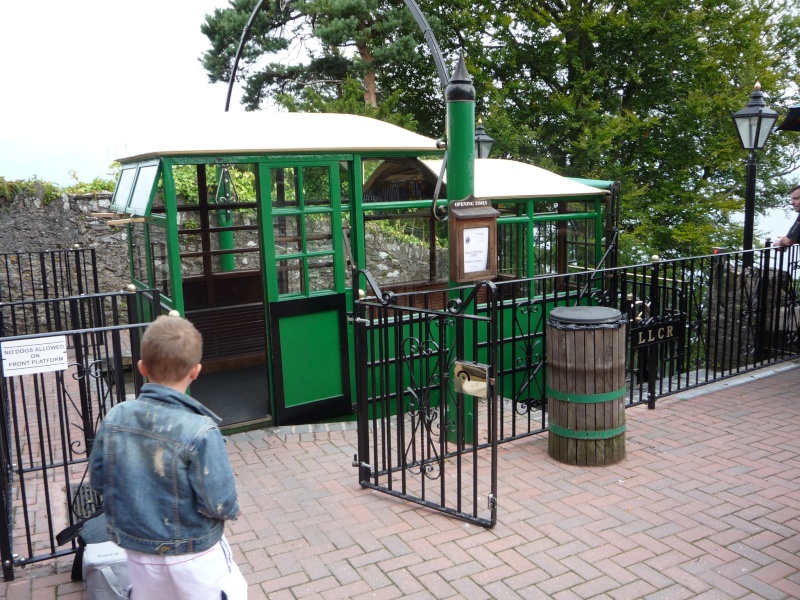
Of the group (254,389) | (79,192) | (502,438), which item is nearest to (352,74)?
(79,192)

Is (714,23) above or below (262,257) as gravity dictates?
above

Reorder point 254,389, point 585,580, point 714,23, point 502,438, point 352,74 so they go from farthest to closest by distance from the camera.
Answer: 1. point 714,23
2. point 352,74
3. point 254,389
4. point 502,438
5. point 585,580

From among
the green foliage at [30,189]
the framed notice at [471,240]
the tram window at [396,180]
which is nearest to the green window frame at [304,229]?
the tram window at [396,180]

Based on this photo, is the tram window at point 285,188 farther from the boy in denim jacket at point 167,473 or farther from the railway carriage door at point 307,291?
the boy in denim jacket at point 167,473

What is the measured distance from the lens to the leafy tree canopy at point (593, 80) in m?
17.1

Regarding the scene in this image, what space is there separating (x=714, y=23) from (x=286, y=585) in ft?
63.7

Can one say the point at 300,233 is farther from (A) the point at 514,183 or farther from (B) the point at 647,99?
(B) the point at 647,99

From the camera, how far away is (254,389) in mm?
6855

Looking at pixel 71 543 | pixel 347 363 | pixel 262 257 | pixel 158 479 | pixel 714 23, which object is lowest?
pixel 71 543

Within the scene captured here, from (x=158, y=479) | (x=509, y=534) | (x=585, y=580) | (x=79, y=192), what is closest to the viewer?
(x=158, y=479)

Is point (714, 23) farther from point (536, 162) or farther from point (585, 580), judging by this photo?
point (585, 580)

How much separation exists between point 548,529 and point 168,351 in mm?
2643

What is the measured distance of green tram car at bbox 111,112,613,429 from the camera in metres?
5.84

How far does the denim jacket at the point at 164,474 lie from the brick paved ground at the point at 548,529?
1.34 m
